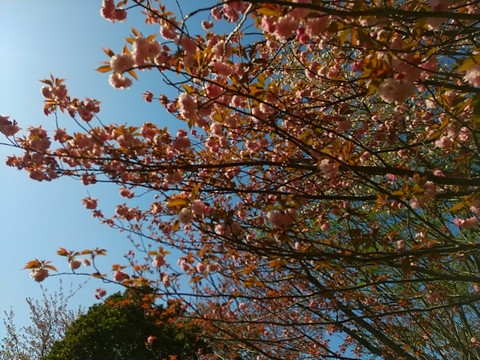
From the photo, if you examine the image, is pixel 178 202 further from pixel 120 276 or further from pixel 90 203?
pixel 90 203

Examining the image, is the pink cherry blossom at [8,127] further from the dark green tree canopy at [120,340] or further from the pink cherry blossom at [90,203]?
the dark green tree canopy at [120,340]

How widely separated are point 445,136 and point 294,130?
3.99 ft

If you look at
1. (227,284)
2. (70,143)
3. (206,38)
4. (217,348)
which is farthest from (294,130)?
(217,348)

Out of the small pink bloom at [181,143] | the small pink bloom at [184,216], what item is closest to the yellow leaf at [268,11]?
the small pink bloom at [184,216]

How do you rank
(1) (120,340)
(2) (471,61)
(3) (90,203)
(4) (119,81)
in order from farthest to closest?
(1) (120,340), (3) (90,203), (4) (119,81), (2) (471,61)

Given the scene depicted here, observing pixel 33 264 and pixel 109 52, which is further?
pixel 33 264

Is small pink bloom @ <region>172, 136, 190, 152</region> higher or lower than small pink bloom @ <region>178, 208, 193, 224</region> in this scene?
higher

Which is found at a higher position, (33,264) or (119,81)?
(119,81)

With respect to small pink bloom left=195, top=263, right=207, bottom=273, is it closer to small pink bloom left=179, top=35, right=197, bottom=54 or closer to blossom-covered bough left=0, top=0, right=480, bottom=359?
blossom-covered bough left=0, top=0, right=480, bottom=359

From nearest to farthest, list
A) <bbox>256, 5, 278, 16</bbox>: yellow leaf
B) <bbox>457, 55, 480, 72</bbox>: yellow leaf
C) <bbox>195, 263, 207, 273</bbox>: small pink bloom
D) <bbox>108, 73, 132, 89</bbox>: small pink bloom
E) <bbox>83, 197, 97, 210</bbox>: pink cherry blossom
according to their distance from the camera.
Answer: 1. <bbox>457, 55, 480, 72</bbox>: yellow leaf
2. <bbox>256, 5, 278, 16</bbox>: yellow leaf
3. <bbox>108, 73, 132, 89</bbox>: small pink bloom
4. <bbox>195, 263, 207, 273</bbox>: small pink bloom
5. <bbox>83, 197, 97, 210</bbox>: pink cherry blossom

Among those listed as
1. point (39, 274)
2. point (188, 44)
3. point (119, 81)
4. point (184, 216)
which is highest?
point (188, 44)

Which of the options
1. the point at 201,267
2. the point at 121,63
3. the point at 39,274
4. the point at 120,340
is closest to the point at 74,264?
the point at 39,274

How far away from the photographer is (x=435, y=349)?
493 centimetres

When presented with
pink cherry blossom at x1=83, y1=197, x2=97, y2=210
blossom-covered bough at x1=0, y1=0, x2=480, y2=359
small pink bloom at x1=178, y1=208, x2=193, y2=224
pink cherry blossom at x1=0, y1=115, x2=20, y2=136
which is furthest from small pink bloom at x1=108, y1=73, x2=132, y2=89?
pink cherry blossom at x1=83, y1=197, x2=97, y2=210
